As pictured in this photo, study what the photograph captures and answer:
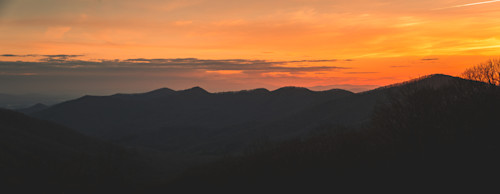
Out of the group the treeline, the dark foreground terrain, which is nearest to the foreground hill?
the dark foreground terrain

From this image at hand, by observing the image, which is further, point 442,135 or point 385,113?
point 385,113

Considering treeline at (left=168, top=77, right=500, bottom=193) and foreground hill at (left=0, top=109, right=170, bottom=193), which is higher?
treeline at (left=168, top=77, right=500, bottom=193)

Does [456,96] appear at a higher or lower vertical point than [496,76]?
lower

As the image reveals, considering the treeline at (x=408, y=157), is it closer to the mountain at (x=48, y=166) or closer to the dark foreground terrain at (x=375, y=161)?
the dark foreground terrain at (x=375, y=161)

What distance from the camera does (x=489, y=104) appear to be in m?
35.2

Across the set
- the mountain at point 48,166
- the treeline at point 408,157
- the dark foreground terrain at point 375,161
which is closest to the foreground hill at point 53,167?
the mountain at point 48,166

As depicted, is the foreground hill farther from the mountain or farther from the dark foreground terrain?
the dark foreground terrain

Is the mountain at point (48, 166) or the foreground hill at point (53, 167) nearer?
the foreground hill at point (53, 167)

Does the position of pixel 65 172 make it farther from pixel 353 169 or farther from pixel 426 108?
pixel 426 108

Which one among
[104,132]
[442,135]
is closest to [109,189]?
[442,135]

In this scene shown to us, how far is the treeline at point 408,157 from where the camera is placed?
81.5 feet

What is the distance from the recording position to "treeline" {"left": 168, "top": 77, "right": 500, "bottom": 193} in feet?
81.5

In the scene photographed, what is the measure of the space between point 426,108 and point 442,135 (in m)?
4.96

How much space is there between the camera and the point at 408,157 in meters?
29.8
